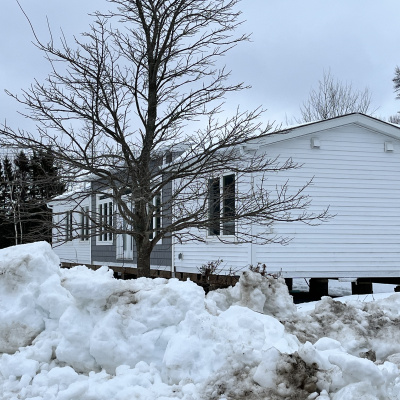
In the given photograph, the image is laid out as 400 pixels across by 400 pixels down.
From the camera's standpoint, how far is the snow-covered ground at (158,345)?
371cm

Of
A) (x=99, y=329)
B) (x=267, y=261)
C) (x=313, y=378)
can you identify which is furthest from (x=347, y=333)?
(x=267, y=261)

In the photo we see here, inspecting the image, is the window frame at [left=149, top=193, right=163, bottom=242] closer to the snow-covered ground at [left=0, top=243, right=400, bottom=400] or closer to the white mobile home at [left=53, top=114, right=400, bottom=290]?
the white mobile home at [left=53, top=114, right=400, bottom=290]

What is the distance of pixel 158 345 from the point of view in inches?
171

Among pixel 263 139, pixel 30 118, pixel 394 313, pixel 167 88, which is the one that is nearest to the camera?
pixel 394 313

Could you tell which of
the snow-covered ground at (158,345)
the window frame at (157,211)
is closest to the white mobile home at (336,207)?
the window frame at (157,211)

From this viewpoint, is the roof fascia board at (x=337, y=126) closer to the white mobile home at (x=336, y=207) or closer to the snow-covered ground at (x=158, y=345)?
the white mobile home at (x=336, y=207)

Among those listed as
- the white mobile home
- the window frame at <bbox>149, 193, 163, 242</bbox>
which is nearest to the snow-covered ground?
the window frame at <bbox>149, 193, 163, 242</bbox>

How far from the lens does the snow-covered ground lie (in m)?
3.71

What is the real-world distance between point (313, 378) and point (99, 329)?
175cm

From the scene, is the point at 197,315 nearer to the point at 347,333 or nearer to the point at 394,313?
the point at 347,333

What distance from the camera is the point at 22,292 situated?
16.3 ft

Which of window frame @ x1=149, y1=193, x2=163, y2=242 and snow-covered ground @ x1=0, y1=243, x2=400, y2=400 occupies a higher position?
window frame @ x1=149, y1=193, x2=163, y2=242

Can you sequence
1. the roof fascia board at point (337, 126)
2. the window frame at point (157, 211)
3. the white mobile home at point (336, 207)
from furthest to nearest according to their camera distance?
1. the white mobile home at point (336, 207)
2. the roof fascia board at point (337, 126)
3. the window frame at point (157, 211)

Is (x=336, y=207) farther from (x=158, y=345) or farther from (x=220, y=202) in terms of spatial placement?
(x=158, y=345)
